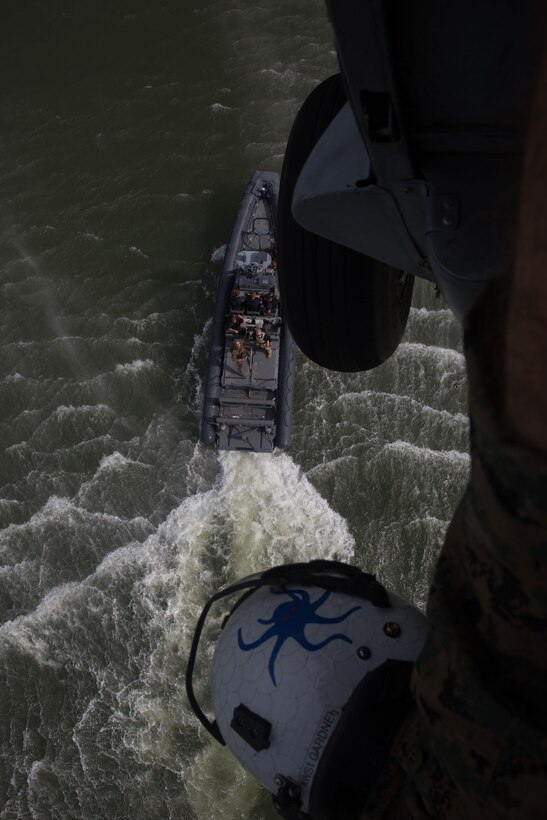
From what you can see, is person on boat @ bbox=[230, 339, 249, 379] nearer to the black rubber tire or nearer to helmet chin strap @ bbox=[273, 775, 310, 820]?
the black rubber tire

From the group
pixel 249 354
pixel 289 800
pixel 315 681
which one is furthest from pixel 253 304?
pixel 289 800

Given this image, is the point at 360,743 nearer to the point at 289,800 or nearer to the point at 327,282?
the point at 289,800

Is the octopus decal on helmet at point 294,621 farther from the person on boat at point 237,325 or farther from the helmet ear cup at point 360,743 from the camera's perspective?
the person on boat at point 237,325

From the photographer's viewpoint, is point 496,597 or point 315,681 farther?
point 315,681

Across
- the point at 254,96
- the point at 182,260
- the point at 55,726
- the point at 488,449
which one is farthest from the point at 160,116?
the point at 488,449

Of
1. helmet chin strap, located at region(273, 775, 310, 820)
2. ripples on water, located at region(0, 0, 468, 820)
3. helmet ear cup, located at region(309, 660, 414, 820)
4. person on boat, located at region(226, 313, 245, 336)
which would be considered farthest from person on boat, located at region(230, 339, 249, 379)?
helmet ear cup, located at region(309, 660, 414, 820)

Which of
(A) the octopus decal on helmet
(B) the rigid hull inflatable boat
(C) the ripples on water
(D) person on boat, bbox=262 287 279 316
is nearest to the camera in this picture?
(A) the octopus decal on helmet
